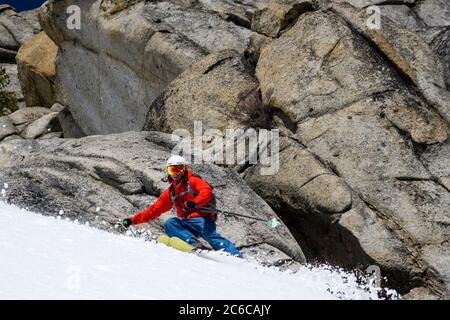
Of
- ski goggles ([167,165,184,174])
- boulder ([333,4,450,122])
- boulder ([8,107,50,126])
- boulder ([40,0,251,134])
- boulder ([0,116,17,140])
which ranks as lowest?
boulder ([0,116,17,140])

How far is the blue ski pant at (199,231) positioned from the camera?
1688cm

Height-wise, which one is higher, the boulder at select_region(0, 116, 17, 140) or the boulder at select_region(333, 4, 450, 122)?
the boulder at select_region(333, 4, 450, 122)

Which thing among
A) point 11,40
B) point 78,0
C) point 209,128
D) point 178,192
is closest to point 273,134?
point 209,128

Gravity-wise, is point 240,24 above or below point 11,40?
above

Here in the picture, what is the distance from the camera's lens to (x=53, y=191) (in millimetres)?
19344

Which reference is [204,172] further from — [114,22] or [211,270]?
[114,22]

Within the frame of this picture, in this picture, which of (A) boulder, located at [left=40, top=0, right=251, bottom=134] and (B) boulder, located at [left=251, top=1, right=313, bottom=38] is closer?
(B) boulder, located at [left=251, top=1, right=313, bottom=38]

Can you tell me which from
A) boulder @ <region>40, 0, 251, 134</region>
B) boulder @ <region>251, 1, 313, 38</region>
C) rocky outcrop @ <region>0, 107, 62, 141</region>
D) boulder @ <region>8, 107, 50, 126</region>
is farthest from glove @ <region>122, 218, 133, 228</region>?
boulder @ <region>8, 107, 50, 126</region>

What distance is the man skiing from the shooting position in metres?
16.7

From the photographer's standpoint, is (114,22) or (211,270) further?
(114,22)

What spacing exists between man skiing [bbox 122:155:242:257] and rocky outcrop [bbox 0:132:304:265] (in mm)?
1359

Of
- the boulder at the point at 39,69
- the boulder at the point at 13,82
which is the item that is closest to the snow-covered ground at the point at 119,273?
the boulder at the point at 39,69

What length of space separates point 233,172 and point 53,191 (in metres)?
5.15

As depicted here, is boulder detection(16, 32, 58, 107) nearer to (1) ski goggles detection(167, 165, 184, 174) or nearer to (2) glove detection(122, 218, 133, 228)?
(2) glove detection(122, 218, 133, 228)
